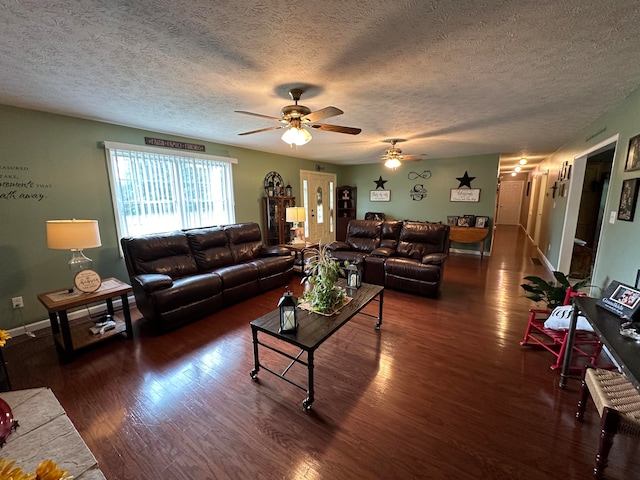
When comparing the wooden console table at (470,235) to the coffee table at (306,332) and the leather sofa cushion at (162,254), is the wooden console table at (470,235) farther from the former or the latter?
the leather sofa cushion at (162,254)

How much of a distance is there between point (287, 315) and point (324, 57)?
1.76 meters

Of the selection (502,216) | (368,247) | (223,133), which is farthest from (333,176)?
(502,216)

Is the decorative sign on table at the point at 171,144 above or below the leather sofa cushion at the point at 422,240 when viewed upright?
above

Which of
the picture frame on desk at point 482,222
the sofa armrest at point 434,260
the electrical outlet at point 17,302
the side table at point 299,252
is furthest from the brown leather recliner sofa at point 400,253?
the electrical outlet at point 17,302

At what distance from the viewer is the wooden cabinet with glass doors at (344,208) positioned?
7734 millimetres

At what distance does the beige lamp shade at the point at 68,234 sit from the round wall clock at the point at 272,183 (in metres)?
3.34

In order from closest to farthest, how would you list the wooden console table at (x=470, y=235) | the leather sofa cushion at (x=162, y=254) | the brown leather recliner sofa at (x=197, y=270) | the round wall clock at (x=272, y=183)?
the brown leather recliner sofa at (x=197, y=270) → the leather sofa cushion at (x=162, y=254) → the round wall clock at (x=272, y=183) → the wooden console table at (x=470, y=235)

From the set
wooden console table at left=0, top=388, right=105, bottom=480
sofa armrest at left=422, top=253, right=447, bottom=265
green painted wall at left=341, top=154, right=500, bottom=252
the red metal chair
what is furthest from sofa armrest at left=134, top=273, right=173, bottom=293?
green painted wall at left=341, top=154, right=500, bottom=252

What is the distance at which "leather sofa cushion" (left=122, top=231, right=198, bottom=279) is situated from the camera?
3.08m

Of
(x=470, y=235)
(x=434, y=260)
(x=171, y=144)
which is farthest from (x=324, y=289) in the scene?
(x=470, y=235)

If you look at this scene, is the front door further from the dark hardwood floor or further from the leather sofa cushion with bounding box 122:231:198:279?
the dark hardwood floor

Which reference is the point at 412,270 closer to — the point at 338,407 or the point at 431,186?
the point at 338,407

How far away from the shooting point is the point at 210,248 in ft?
12.5

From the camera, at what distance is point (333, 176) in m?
7.54
